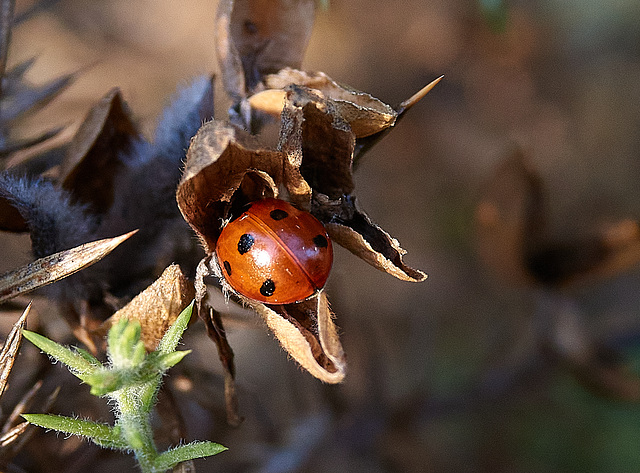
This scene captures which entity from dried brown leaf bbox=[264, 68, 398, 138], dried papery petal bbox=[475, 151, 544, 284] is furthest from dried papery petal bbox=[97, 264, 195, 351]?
dried papery petal bbox=[475, 151, 544, 284]

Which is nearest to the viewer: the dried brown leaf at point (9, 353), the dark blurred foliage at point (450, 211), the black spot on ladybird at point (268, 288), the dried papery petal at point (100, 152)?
the dried brown leaf at point (9, 353)

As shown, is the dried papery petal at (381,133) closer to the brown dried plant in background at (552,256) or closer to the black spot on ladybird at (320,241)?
the black spot on ladybird at (320,241)

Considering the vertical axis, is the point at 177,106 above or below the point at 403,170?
above

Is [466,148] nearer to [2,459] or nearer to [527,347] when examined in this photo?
[527,347]

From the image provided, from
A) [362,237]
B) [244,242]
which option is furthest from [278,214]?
[362,237]

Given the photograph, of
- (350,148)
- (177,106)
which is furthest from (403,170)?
(350,148)

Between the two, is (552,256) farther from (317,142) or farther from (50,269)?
(50,269)

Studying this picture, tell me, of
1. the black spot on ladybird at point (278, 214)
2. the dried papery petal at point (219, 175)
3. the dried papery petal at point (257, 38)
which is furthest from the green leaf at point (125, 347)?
Result: the dried papery petal at point (257, 38)

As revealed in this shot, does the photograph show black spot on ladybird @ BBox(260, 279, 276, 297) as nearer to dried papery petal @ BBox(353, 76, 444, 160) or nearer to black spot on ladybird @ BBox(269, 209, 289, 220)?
black spot on ladybird @ BBox(269, 209, 289, 220)
